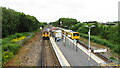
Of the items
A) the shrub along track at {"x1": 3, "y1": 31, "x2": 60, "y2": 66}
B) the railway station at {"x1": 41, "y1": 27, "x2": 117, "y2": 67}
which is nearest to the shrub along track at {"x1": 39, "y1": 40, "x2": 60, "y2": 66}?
the shrub along track at {"x1": 3, "y1": 31, "x2": 60, "y2": 66}

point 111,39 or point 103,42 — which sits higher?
point 111,39

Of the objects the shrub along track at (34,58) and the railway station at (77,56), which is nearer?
the railway station at (77,56)

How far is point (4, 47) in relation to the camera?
15852 mm

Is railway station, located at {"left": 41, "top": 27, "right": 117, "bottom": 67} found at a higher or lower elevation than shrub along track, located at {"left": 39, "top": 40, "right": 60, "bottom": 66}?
higher

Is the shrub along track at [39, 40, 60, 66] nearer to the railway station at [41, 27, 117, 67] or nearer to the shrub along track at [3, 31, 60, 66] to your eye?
the shrub along track at [3, 31, 60, 66]

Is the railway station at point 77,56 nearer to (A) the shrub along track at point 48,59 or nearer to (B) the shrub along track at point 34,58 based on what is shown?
(A) the shrub along track at point 48,59

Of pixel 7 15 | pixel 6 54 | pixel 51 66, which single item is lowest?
pixel 51 66

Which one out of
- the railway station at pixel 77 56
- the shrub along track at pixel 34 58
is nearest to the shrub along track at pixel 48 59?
the shrub along track at pixel 34 58

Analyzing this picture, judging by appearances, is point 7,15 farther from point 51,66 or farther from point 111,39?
point 111,39

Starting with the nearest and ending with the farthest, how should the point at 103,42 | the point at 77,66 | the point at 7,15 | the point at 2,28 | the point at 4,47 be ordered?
the point at 77,66, the point at 4,47, the point at 103,42, the point at 2,28, the point at 7,15

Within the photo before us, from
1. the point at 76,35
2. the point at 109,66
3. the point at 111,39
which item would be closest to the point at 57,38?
the point at 76,35

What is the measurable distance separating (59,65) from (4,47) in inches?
314

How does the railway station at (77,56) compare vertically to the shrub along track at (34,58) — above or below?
above

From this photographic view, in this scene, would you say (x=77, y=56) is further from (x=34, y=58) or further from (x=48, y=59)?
(x=34, y=58)
